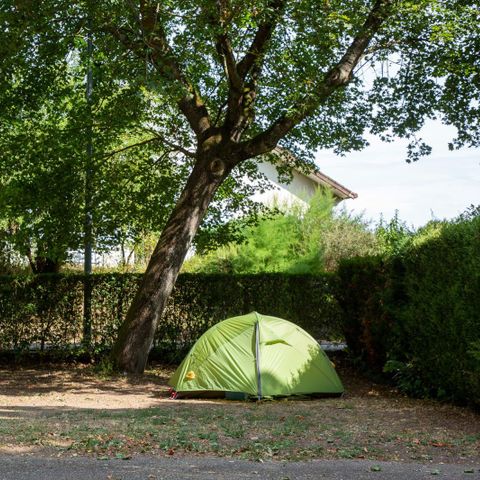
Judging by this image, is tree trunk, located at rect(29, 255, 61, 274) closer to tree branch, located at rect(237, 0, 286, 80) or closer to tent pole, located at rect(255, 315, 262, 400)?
tree branch, located at rect(237, 0, 286, 80)

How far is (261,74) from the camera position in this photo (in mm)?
15734

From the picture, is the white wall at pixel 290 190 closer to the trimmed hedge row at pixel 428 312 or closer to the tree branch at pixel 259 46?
the tree branch at pixel 259 46

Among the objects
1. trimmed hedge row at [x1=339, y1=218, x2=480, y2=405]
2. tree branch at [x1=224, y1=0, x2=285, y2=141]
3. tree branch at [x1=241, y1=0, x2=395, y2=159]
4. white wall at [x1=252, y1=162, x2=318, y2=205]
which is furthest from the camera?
white wall at [x1=252, y1=162, x2=318, y2=205]

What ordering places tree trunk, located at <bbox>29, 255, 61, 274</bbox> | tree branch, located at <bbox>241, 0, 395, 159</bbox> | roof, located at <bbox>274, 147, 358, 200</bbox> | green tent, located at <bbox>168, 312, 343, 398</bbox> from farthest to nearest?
roof, located at <bbox>274, 147, 358, 200</bbox> → tree trunk, located at <bbox>29, 255, 61, 274</bbox> → tree branch, located at <bbox>241, 0, 395, 159</bbox> → green tent, located at <bbox>168, 312, 343, 398</bbox>

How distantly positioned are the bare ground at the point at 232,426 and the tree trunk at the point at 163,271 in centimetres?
131

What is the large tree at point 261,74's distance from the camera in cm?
1362

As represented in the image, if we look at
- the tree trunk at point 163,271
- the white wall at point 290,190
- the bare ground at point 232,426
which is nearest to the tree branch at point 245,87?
the tree trunk at point 163,271

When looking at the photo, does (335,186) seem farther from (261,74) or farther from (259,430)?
(259,430)

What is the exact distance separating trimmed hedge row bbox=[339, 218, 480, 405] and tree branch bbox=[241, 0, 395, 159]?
2979 mm

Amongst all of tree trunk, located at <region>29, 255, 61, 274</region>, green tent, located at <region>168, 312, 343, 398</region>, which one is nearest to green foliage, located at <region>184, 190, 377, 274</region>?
tree trunk, located at <region>29, 255, 61, 274</region>

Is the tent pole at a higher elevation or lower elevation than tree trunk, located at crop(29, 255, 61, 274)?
lower

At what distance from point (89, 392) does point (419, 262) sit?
6.02 meters

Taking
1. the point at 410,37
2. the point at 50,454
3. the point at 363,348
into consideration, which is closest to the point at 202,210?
the point at 363,348

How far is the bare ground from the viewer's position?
313 inches
